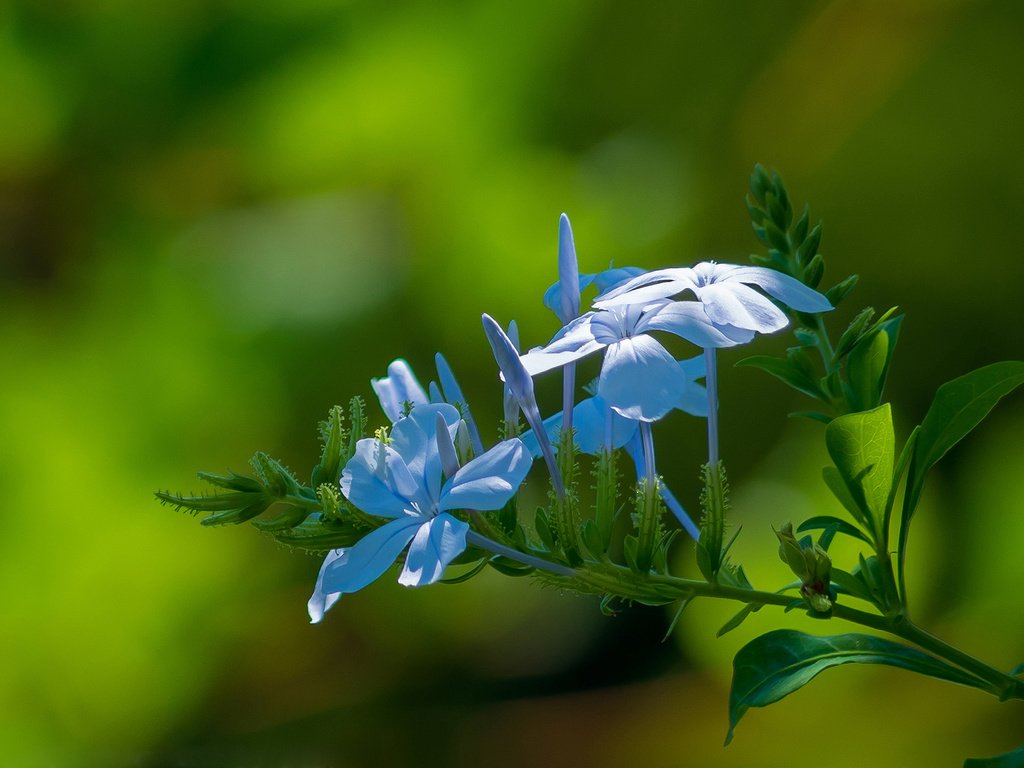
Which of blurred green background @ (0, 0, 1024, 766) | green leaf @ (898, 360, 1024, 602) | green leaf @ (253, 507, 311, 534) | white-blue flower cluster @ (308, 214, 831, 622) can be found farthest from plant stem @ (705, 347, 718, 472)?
blurred green background @ (0, 0, 1024, 766)

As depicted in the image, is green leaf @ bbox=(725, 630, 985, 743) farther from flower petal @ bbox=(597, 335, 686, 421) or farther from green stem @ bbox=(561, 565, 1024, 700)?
flower petal @ bbox=(597, 335, 686, 421)

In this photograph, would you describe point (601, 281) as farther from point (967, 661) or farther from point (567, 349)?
point (967, 661)

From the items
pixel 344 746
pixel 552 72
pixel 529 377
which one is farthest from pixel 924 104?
pixel 529 377

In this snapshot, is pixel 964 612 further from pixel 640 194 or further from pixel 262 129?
pixel 262 129

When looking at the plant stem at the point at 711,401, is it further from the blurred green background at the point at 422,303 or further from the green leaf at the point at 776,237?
the blurred green background at the point at 422,303

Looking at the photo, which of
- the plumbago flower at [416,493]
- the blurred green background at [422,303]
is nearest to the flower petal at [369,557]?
the plumbago flower at [416,493]

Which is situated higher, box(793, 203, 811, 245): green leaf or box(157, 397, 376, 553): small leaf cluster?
box(793, 203, 811, 245): green leaf
